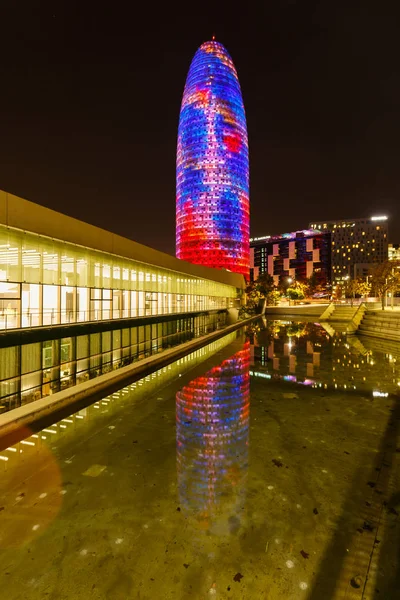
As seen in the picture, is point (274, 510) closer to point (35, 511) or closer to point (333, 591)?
point (333, 591)

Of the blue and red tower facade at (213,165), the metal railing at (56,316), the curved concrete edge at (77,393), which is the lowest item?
the curved concrete edge at (77,393)

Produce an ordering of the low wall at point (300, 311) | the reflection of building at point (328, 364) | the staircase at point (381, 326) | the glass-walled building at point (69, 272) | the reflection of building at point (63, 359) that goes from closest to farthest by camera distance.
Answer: the reflection of building at point (63, 359) → the reflection of building at point (328, 364) → the glass-walled building at point (69, 272) → the staircase at point (381, 326) → the low wall at point (300, 311)

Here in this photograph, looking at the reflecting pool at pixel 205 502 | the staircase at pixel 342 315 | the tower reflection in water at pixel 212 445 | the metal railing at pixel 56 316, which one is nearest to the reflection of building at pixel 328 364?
the reflecting pool at pixel 205 502

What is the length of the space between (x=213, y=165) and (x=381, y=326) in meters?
92.4

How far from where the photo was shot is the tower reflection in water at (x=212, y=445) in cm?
466

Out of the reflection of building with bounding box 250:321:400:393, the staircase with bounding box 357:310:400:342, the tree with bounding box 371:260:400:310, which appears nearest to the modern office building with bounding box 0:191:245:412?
the reflection of building with bounding box 250:321:400:393

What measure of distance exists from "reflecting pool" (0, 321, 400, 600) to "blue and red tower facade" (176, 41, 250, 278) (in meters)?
101

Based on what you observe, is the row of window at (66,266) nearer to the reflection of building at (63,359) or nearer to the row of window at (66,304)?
the row of window at (66,304)

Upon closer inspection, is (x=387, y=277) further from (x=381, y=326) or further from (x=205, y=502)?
(x=205, y=502)

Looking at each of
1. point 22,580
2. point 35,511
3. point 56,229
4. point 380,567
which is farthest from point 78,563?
point 56,229

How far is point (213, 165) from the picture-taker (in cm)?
10538

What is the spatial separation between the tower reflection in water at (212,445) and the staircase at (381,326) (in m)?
18.7

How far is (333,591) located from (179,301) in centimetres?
3541

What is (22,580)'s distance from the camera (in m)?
3.28
